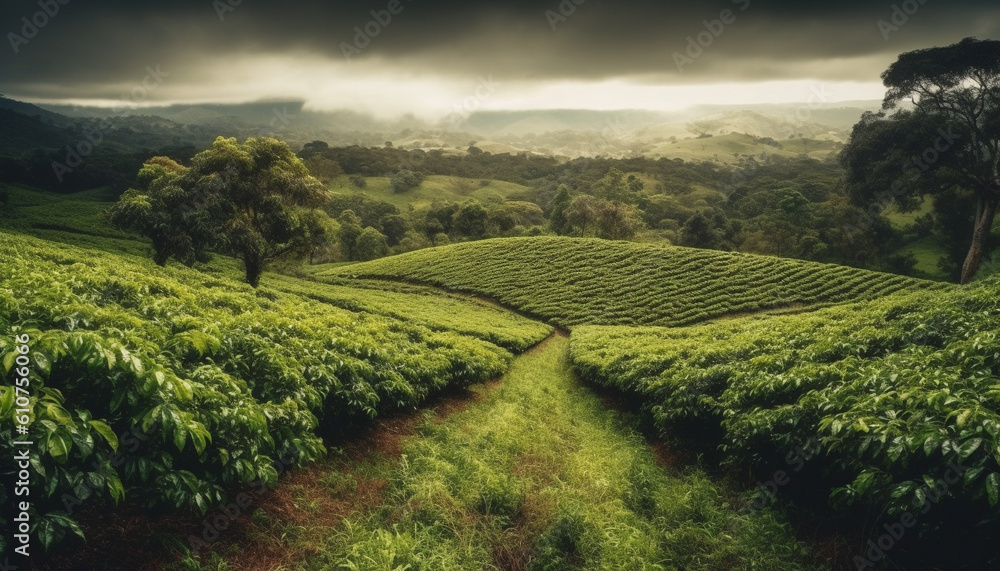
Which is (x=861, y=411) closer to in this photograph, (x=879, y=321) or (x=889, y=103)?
(x=879, y=321)

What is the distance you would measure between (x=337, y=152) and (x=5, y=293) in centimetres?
17846

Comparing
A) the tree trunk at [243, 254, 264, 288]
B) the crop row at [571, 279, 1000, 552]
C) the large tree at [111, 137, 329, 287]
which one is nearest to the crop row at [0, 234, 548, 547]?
the crop row at [571, 279, 1000, 552]

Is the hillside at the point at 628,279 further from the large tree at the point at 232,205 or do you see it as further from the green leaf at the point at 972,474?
the green leaf at the point at 972,474

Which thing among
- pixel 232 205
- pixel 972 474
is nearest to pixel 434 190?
pixel 232 205

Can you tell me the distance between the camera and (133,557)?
4.41m

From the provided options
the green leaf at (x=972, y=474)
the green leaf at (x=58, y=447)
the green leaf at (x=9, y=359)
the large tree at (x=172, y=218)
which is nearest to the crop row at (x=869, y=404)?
the green leaf at (x=972, y=474)

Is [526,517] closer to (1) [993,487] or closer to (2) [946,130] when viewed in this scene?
(1) [993,487]

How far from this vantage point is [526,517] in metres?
6.93

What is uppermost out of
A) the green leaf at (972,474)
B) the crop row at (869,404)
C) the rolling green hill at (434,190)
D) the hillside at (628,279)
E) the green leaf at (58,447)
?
the rolling green hill at (434,190)

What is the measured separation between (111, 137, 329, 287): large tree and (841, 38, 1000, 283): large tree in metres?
44.7

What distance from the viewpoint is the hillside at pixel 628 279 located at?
36406 mm

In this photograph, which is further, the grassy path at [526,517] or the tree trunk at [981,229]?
the tree trunk at [981,229]

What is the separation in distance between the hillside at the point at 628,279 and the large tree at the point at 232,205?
19012mm

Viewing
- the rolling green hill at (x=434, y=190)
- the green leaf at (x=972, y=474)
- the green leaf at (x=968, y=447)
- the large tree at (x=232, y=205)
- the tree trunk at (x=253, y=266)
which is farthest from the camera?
the rolling green hill at (x=434, y=190)
